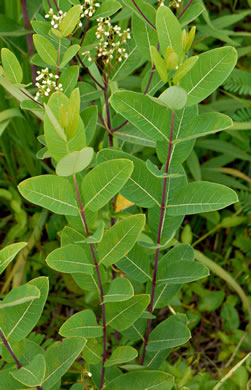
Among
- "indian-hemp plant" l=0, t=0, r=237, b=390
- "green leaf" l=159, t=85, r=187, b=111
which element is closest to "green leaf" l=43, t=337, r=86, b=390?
"indian-hemp plant" l=0, t=0, r=237, b=390

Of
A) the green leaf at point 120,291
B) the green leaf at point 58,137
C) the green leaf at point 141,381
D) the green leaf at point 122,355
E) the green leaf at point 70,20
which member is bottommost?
the green leaf at point 141,381

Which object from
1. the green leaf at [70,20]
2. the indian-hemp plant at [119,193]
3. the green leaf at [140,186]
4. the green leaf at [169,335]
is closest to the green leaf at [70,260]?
the indian-hemp plant at [119,193]

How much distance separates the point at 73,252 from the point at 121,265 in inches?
6.0

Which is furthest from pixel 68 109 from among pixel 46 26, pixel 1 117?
Result: pixel 1 117

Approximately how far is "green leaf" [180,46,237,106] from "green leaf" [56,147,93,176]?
163 mm

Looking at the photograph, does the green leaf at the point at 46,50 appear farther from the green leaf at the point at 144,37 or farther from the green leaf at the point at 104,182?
the green leaf at the point at 104,182

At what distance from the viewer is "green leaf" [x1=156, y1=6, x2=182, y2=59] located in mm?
612

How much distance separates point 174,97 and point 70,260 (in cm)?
26

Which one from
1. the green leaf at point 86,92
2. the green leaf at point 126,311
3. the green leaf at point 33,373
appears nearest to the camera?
the green leaf at point 33,373

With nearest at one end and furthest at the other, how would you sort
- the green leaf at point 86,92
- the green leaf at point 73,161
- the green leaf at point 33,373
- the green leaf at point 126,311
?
the green leaf at point 73,161
the green leaf at point 33,373
the green leaf at point 126,311
the green leaf at point 86,92

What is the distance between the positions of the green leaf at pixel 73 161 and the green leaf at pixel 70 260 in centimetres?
13

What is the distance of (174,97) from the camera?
56 cm

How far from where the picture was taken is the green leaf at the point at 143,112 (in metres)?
0.62

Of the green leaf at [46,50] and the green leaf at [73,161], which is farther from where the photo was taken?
the green leaf at [46,50]
